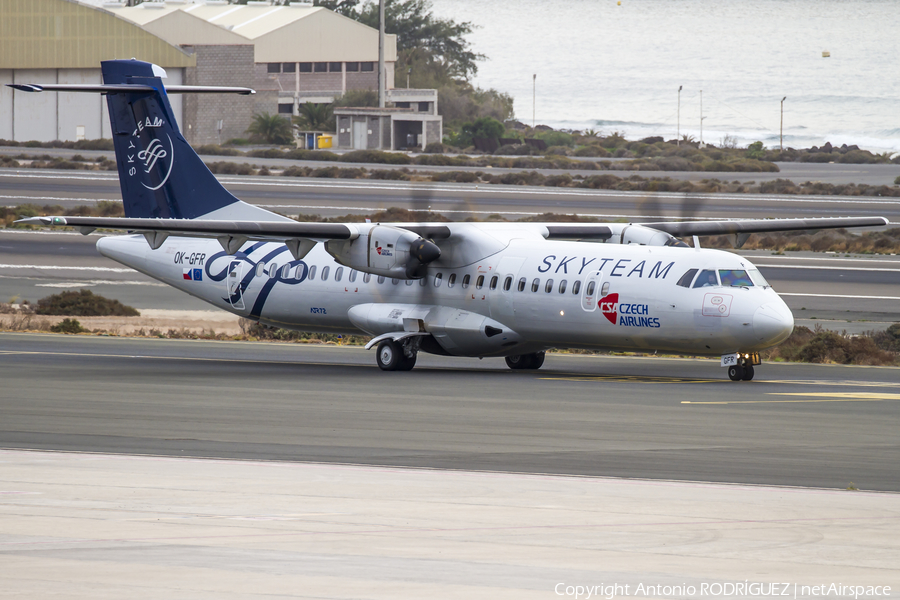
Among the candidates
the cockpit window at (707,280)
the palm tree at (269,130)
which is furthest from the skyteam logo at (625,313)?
the palm tree at (269,130)

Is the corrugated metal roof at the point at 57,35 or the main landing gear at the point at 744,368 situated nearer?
the main landing gear at the point at 744,368

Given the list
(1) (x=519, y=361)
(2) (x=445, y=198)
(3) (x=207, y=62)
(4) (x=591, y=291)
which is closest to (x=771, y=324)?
(4) (x=591, y=291)

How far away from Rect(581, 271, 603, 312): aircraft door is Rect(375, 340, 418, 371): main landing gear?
426 cm

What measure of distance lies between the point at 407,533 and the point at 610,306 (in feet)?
45.2

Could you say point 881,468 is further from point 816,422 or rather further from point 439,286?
point 439,286

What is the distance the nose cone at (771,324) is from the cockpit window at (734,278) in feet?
2.61

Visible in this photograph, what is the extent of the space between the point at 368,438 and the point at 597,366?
1246cm

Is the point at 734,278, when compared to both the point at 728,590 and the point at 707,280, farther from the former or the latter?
the point at 728,590

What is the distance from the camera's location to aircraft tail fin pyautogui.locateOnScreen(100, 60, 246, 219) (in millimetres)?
29312

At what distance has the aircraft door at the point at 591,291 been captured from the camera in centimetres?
2345

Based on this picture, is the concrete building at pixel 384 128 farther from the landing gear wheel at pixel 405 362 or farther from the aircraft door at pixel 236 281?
the landing gear wheel at pixel 405 362

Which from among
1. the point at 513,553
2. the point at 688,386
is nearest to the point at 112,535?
the point at 513,553

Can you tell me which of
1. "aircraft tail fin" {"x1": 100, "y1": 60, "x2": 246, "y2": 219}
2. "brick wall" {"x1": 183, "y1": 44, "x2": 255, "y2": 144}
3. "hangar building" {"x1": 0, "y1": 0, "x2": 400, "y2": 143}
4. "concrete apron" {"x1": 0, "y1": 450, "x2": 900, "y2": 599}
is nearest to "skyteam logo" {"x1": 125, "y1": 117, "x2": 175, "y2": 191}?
"aircraft tail fin" {"x1": 100, "y1": 60, "x2": 246, "y2": 219}

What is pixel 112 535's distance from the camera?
9.80 metres
